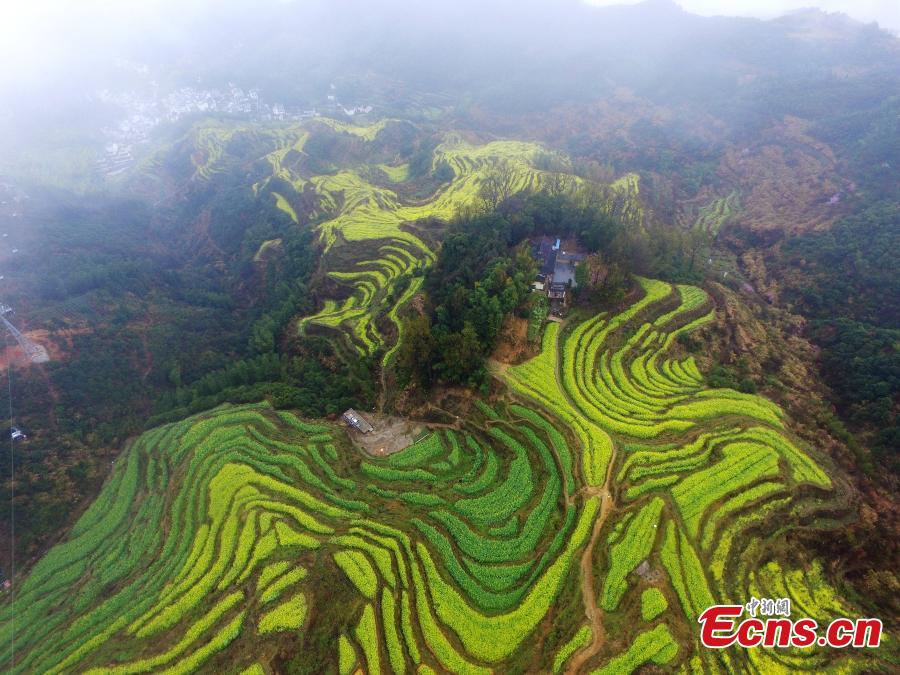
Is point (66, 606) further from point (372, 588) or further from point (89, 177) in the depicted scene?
point (89, 177)

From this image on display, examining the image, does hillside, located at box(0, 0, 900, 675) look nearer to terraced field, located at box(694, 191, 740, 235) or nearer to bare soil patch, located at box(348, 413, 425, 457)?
bare soil patch, located at box(348, 413, 425, 457)

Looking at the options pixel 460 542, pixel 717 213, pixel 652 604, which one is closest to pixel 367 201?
pixel 717 213

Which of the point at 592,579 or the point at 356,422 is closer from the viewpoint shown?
the point at 592,579

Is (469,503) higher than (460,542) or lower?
higher

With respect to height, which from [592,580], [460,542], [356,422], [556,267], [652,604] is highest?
[556,267]

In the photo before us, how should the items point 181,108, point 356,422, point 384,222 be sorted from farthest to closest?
point 181,108 < point 384,222 < point 356,422

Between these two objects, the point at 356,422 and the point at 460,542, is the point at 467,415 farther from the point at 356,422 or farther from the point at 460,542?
the point at 460,542
